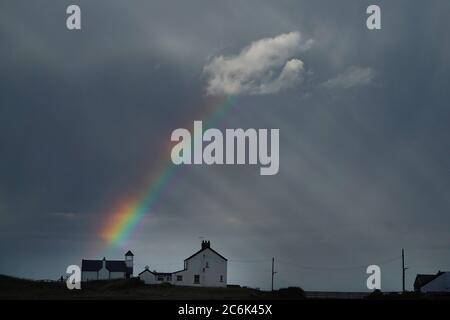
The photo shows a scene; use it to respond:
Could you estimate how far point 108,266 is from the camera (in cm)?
12356

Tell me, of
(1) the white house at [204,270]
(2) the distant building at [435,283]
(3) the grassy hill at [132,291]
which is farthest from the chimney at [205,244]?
(2) the distant building at [435,283]

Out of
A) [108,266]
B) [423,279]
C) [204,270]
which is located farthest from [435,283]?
[108,266]

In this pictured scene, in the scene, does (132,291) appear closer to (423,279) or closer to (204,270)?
(204,270)

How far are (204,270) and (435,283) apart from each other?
4855cm

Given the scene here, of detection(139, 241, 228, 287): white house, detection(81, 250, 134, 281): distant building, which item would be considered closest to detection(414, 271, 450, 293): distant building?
detection(139, 241, 228, 287): white house

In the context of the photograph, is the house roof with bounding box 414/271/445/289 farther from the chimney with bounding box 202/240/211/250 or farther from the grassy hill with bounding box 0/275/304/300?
the grassy hill with bounding box 0/275/304/300

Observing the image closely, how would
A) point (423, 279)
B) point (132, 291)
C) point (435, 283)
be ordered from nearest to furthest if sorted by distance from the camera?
point (132, 291), point (435, 283), point (423, 279)

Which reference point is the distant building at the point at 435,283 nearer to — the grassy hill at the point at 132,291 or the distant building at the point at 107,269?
the grassy hill at the point at 132,291

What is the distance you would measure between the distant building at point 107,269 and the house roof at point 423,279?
6121 cm
